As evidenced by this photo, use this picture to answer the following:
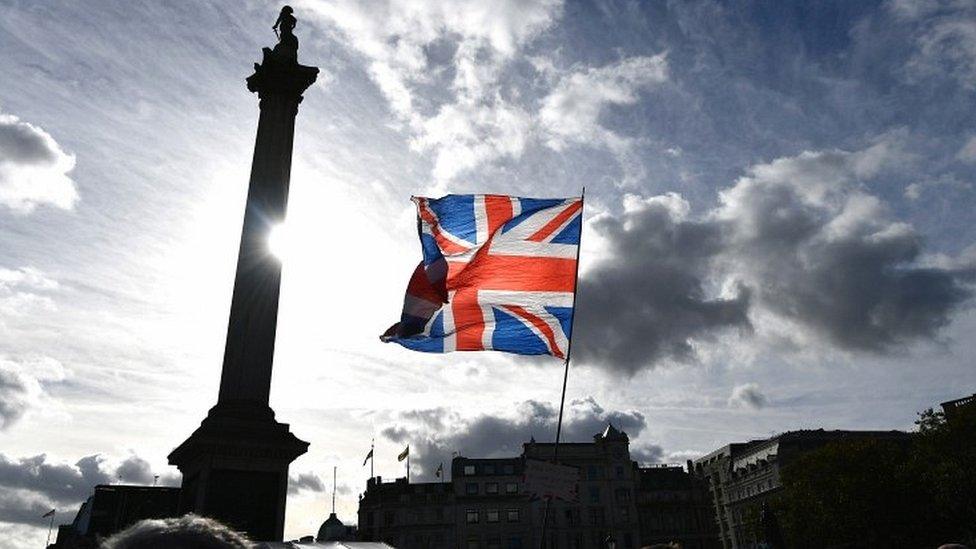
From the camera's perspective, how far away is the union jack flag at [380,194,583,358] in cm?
1744

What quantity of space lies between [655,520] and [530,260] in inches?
3326

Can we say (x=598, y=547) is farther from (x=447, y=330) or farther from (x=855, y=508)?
(x=447, y=330)

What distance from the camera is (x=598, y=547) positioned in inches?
3482

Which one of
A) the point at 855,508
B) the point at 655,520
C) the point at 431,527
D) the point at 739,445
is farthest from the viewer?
the point at 739,445

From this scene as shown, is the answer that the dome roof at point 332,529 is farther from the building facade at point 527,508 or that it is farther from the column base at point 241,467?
the column base at point 241,467

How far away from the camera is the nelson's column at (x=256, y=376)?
2377 centimetres

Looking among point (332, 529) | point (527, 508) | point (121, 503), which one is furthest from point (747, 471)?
point (121, 503)

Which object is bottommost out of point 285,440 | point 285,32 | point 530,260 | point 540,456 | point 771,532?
point 771,532

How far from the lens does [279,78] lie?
32.6m

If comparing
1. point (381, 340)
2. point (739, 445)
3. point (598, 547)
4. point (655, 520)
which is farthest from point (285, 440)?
point (739, 445)

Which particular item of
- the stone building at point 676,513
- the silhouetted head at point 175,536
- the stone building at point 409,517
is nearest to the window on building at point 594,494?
the stone building at point 676,513

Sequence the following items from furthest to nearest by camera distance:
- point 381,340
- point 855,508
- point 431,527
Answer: point 431,527
point 855,508
point 381,340

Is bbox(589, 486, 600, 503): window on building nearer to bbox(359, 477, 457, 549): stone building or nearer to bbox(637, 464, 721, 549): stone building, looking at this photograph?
bbox(637, 464, 721, 549): stone building

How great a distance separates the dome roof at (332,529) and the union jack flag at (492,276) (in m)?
66.3
